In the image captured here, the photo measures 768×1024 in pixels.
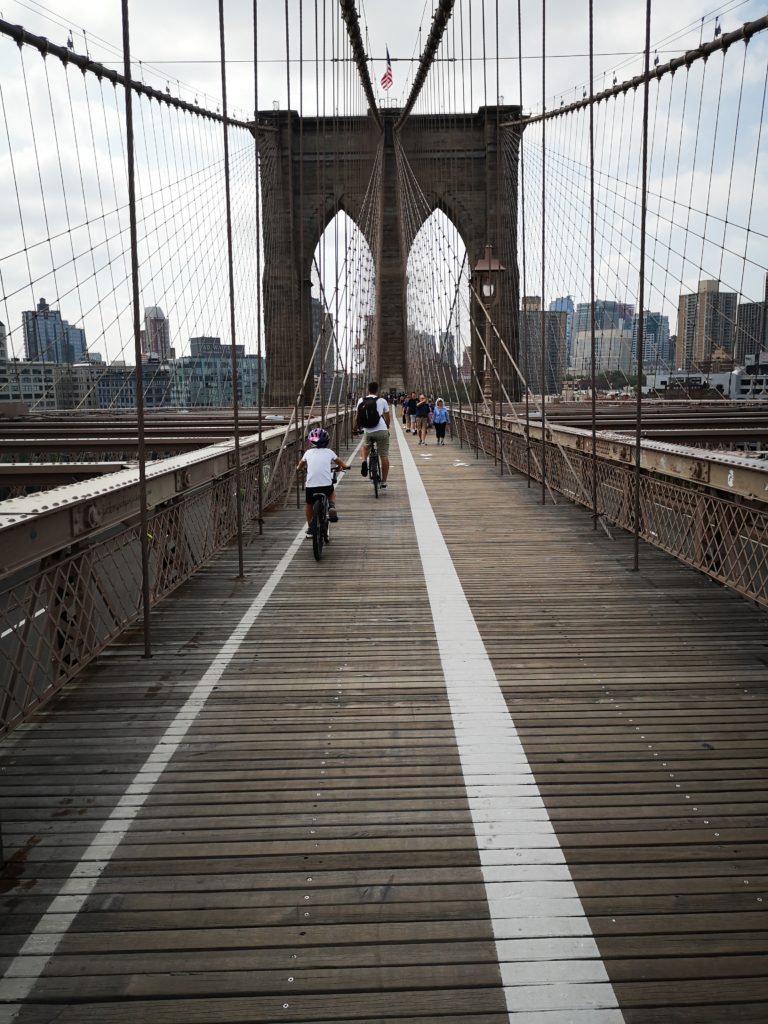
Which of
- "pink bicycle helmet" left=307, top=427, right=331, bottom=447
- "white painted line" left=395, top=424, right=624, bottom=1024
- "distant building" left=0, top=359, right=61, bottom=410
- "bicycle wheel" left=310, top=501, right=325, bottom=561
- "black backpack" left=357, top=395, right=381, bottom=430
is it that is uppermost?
"distant building" left=0, top=359, right=61, bottom=410

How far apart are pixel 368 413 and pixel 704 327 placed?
12534 mm

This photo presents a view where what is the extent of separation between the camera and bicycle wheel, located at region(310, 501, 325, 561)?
744 cm

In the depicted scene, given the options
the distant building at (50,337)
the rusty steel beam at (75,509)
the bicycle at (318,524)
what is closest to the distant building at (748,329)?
the bicycle at (318,524)

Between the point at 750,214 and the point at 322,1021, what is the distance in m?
15.9

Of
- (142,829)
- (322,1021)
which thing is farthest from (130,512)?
(322,1021)

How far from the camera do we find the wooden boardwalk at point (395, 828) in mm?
2119

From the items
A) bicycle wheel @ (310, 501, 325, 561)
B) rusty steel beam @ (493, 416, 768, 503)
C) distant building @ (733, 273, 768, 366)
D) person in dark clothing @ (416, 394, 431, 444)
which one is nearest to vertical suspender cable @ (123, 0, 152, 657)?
bicycle wheel @ (310, 501, 325, 561)

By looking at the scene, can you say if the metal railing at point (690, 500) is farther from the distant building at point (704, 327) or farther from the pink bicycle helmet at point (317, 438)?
the distant building at point (704, 327)

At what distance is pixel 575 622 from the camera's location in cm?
534

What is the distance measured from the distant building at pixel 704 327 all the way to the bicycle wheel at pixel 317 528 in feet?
42.6

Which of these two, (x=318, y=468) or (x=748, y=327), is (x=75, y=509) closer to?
(x=318, y=468)

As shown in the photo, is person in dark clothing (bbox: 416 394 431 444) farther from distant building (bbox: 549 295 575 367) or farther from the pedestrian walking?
distant building (bbox: 549 295 575 367)

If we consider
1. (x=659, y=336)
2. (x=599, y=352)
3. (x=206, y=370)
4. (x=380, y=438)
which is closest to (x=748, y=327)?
(x=659, y=336)

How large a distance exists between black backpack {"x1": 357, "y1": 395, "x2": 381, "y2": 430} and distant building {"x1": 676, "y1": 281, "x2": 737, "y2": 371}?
384 inches
